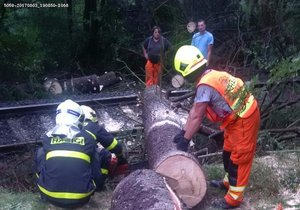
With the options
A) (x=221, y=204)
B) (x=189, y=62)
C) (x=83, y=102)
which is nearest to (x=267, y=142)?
(x=221, y=204)

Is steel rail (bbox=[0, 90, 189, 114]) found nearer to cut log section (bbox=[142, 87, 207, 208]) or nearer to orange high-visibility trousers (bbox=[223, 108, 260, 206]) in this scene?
cut log section (bbox=[142, 87, 207, 208])

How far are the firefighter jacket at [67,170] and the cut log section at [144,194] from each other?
1.81 ft

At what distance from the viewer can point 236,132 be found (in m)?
4.76

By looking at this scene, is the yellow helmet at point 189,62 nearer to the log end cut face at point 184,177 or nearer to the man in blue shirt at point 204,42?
the log end cut face at point 184,177

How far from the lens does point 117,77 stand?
12.5 m

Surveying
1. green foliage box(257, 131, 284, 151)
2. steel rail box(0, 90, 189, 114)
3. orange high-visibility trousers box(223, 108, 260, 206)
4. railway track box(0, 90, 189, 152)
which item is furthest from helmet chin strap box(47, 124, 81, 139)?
steel rail box(0, 90, 189, 114)

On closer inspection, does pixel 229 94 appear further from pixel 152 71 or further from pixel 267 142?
pixel 152 71

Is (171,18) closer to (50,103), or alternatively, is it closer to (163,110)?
(50,103)

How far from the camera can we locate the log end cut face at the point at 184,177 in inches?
187

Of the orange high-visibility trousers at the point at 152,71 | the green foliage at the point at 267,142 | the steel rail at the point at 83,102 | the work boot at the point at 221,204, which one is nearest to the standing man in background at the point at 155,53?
the orange high-visibility trousers at the point at 152,71

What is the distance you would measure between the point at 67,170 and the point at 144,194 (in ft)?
3.26

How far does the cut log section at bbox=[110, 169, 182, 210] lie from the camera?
12.7ft

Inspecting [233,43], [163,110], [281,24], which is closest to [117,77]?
[233,43]

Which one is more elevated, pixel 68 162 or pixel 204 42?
pixel 68 162
